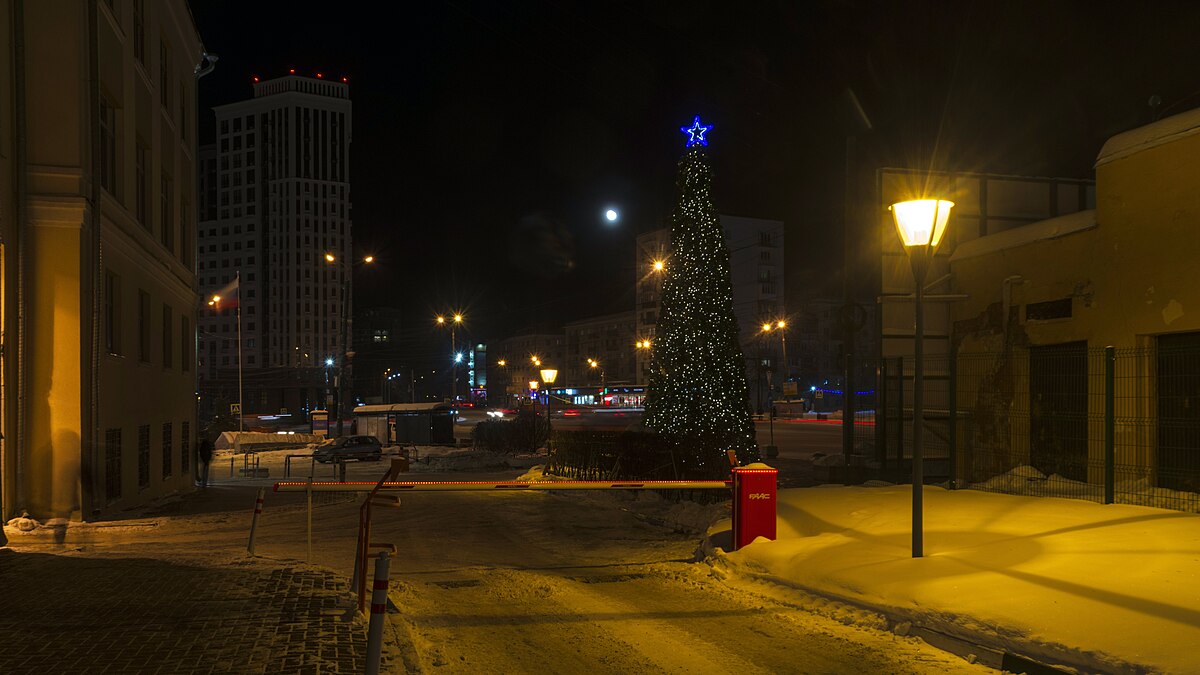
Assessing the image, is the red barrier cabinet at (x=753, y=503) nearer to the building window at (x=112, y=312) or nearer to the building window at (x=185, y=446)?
the building window at (x=112, y=312)

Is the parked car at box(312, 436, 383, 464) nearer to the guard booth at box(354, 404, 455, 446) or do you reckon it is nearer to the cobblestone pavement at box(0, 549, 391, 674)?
the guard booth at box(354, 404, 455, 446)

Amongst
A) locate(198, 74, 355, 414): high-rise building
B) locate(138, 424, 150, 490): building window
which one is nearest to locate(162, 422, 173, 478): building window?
locate(138, 424, 150, 490): building window

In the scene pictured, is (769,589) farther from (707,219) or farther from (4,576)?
(707,219)

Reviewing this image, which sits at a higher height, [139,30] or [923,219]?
[139,30]

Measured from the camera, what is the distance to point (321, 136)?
134000mm

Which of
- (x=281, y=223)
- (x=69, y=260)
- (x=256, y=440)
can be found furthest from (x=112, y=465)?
(x=281, y=223)

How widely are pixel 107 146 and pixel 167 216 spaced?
653cm

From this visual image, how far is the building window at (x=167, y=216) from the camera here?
2344 centimetres

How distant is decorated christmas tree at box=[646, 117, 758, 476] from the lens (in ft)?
78.7

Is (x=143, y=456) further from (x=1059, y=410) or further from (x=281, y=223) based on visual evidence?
(x=281, y=223)

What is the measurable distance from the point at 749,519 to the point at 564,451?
14.2m

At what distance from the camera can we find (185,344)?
86.5 feet

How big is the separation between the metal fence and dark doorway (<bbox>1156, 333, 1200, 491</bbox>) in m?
0.02

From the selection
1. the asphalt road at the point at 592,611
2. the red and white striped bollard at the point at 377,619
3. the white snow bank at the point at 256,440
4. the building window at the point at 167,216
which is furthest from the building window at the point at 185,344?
the white snow bank at the point at 256,440
